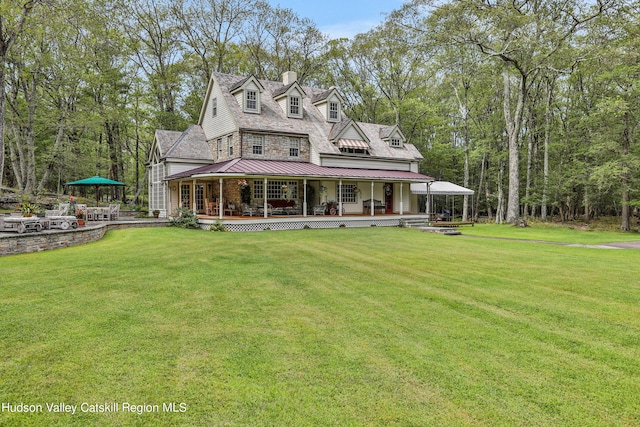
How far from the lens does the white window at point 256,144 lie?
21.4 m

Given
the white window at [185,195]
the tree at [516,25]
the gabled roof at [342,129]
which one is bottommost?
the white window at [185,195]

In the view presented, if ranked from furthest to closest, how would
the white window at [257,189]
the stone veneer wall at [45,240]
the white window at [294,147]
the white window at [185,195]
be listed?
the white window at [185,195], the white window at [294,147], the white window at [257,189], the stone veneer wall at [45,240]

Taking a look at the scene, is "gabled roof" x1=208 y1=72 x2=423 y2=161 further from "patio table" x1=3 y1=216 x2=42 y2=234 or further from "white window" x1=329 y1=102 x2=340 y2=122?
"patio table" x1=3 y1=216 x2=42 y2=234

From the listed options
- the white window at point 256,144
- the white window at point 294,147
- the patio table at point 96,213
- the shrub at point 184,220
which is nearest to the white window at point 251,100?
the white window at point 256,144

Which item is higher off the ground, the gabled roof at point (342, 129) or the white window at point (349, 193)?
the gabled roof at point (342, 129)

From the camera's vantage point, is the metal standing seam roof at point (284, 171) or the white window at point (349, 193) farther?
the white window at point (349, 193)

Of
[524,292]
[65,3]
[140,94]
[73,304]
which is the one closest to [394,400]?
[524,292]

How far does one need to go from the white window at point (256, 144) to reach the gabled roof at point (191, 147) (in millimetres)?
3731

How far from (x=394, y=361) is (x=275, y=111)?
21722 mm

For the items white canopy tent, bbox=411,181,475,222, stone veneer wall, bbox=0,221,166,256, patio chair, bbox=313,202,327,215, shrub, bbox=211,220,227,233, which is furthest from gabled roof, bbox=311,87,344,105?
stone veneer wall, bbox=0,221,166,256

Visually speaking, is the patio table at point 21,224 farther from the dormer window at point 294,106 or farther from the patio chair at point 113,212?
the dormer window at point 294,106

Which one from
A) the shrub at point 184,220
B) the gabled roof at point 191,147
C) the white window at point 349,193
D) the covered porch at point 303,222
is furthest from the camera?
the white window at point 349,193

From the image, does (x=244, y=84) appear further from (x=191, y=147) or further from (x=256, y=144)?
(x=191, y=147)

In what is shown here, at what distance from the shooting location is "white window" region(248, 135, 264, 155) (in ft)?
70.1
